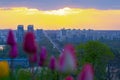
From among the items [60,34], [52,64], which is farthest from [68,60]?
[60,34]

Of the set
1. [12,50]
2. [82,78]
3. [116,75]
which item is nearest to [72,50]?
[82,78]

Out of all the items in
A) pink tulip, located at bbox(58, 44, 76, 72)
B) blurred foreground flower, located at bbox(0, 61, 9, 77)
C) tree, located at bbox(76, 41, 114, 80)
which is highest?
pink tulip, located at bbox(58, 44, 76, 72)

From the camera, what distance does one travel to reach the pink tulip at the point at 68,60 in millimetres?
2281

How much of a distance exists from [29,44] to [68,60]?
40cm

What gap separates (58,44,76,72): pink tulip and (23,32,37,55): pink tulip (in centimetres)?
33

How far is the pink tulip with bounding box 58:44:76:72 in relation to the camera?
2281 mm

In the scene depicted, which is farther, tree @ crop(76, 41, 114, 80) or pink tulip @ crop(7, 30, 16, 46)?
tree @ crop(76, 41, 114, 80)

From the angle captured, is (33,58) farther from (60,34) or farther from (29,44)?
(60,34)

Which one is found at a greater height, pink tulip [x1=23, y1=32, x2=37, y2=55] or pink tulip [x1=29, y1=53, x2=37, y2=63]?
pink tulip [x1=23, y1=32, x2=37, y2=55]

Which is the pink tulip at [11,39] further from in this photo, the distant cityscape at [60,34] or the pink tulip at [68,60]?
the pink tulip at [68,60]

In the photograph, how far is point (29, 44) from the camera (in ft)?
8.51

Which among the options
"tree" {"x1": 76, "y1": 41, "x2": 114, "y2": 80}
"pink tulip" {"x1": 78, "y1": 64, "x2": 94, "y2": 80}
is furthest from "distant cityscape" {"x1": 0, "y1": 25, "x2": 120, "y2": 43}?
"tree" {"x1": 76, "y1": 41, "x2": 114, "y2": 80}

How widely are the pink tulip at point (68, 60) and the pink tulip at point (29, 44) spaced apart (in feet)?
1.07

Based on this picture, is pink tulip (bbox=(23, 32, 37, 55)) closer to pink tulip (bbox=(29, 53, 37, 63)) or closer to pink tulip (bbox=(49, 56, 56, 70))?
pink tulip (bbox=(29, 53, 37, 63))
